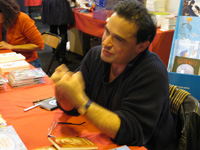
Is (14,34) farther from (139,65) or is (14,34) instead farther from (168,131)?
(168,131)

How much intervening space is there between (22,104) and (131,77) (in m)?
0.67

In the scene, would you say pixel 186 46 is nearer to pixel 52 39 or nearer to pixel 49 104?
pixel 52 39

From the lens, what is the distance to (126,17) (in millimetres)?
1073

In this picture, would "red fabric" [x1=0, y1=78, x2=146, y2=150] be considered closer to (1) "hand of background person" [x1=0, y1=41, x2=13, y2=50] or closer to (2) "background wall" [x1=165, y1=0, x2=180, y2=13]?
(1) "hand of background person" [x1=0, y1=41, x2=13, y2=50]

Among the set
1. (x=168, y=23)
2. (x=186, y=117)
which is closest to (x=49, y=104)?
(x=186, y=117)

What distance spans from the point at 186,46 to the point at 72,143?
207 centimetres

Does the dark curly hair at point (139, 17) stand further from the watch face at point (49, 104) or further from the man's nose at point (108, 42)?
the watch face at point (49, 104)

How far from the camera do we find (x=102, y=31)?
364 centimetres

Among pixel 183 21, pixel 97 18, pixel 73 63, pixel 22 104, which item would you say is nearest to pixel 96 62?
pixel 22 104

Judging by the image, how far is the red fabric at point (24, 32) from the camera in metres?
2.36

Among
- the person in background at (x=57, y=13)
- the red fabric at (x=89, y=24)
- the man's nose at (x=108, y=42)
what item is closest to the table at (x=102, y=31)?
the red fabric at (x=89, y=24)

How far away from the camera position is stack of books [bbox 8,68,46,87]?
1.61m

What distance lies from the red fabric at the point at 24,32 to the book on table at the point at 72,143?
1660 millimetres

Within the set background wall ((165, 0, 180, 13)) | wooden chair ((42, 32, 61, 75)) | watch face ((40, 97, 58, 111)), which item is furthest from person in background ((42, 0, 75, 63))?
watch face ((40, 97, 58, 111))
